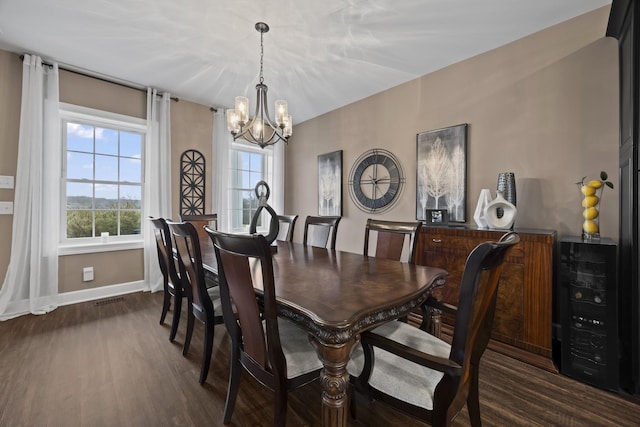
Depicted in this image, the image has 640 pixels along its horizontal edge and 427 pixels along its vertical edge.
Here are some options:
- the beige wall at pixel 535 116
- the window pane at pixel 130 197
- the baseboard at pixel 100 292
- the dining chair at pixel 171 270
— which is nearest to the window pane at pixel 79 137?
the window pane at pixel 130 197

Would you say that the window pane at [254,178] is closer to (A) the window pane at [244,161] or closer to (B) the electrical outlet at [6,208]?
(A) the window pane at [244,161]

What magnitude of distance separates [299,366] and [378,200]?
289cm

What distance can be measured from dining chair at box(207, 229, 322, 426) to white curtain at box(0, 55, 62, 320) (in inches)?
118

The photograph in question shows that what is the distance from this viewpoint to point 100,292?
353 cm

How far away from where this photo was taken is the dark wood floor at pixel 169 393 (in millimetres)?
1534

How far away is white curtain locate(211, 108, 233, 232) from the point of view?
443cm

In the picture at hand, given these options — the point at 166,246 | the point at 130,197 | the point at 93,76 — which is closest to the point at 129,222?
the point at 130,197

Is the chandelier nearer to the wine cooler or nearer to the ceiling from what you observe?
the ceiling

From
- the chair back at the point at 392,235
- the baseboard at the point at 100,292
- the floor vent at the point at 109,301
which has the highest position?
the chair back at the point at 392,235

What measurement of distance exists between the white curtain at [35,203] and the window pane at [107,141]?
0.46 m

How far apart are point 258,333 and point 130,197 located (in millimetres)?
3611

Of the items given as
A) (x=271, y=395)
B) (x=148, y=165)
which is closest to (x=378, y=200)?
(x=271, y=395)

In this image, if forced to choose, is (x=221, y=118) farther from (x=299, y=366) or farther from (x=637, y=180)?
(x=637, y=180)

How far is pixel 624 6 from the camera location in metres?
1.86
